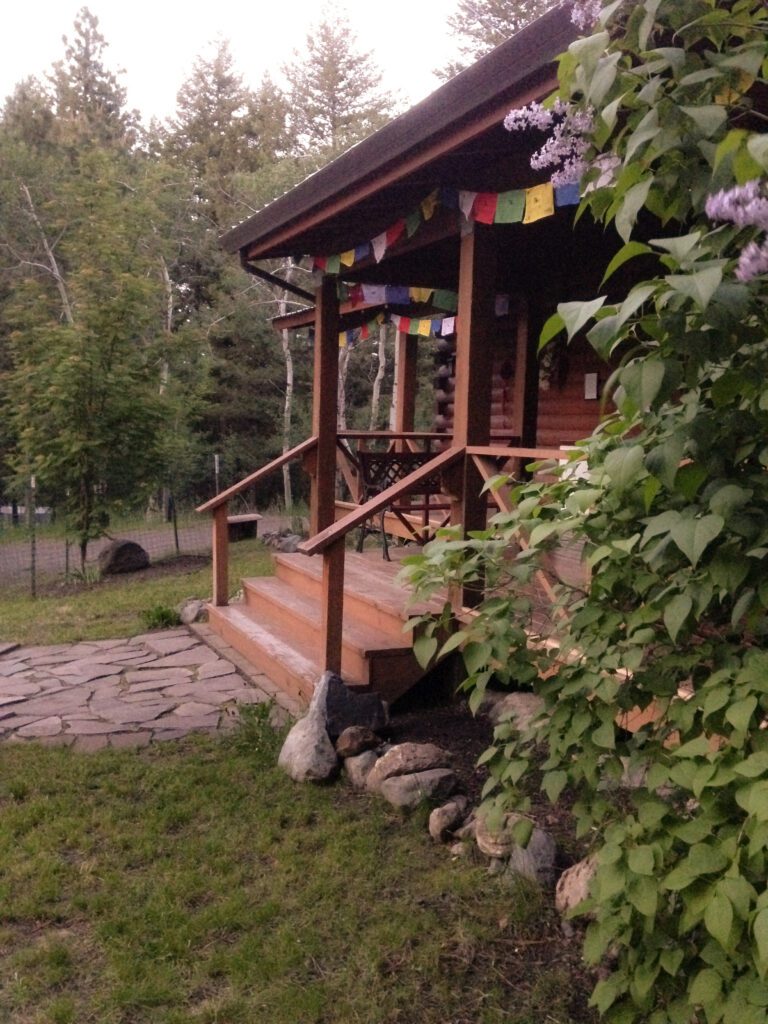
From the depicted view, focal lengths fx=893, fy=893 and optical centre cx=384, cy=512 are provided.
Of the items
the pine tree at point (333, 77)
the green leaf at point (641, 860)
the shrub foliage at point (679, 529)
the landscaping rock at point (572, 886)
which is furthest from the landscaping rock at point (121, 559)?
the pine tree at point (333, 77)

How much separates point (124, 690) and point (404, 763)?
2450 mm

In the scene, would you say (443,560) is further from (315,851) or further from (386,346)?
(386,346)

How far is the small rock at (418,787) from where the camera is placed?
3643 mm

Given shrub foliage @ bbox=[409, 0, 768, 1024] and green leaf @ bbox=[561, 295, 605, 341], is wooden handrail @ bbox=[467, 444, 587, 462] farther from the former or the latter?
green leaf @ bbox=[561, 295, 605, 341]

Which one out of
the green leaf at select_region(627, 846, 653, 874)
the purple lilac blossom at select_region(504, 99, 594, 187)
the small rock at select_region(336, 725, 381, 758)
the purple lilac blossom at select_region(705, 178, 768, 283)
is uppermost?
the purple lilac blossom at select_region(504, 99, 594, 187)

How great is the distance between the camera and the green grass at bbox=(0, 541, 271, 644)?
7383mm

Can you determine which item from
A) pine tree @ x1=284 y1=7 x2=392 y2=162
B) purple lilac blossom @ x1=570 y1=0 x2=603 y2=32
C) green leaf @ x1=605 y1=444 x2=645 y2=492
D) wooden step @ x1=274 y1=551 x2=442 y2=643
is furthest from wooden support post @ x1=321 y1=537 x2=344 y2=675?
pine tree @ x1=284 y1=7 x2=392 y2=162

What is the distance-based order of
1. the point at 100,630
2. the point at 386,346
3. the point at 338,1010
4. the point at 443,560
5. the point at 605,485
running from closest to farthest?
the point at 605,485 → the point at 443,560 → the point at 338,1010 → the point at 100,630 → the point at 386,346

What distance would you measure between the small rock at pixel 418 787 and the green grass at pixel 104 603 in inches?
161

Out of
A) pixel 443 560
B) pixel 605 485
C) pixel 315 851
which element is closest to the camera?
pixel 605 485

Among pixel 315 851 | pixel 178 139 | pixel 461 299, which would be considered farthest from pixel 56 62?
pixel 315 851

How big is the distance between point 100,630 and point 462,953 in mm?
5348

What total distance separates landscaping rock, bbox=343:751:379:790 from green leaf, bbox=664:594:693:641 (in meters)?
2.54

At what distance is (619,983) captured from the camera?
1.93 meters
